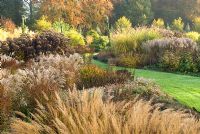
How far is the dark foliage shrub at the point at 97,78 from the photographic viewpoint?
9.32 meters

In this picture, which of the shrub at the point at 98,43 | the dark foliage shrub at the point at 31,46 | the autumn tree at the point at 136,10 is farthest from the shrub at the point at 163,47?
the autumn tree at the point at 136,10

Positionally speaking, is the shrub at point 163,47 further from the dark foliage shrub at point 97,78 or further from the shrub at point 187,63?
the dark foliage shrub at point 97,78

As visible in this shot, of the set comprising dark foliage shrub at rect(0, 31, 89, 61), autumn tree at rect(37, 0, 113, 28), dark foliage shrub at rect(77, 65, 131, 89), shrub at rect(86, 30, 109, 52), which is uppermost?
autumn tree at rect(37, 0, 113, 28)

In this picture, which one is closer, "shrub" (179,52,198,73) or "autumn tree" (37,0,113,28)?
"shrub" (179,52,198,73)

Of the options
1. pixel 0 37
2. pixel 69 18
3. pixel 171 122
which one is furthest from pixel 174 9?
pixel 171 122

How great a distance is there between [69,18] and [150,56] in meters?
24.8

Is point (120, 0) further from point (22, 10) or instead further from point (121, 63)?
point (121, 63)

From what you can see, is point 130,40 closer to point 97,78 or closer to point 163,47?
point 163,47

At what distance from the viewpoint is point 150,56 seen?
16.1 m

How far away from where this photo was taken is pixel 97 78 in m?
9.52

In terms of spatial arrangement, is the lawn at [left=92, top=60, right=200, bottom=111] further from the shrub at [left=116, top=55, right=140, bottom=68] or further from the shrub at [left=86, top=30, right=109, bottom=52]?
the shrub at [left=86, top=30, right=109, bottom=52]

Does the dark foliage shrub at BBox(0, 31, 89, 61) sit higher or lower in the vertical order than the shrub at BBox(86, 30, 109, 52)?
higher

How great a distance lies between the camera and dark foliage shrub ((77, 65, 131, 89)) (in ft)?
30.6

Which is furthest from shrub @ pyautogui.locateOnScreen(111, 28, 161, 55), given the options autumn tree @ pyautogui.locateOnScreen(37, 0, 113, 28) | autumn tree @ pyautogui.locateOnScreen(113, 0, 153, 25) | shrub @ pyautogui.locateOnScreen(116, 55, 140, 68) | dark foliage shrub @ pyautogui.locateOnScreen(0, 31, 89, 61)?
autumn tree @ pyautogui.locateOnScreen(113, 0, 153, 25)
